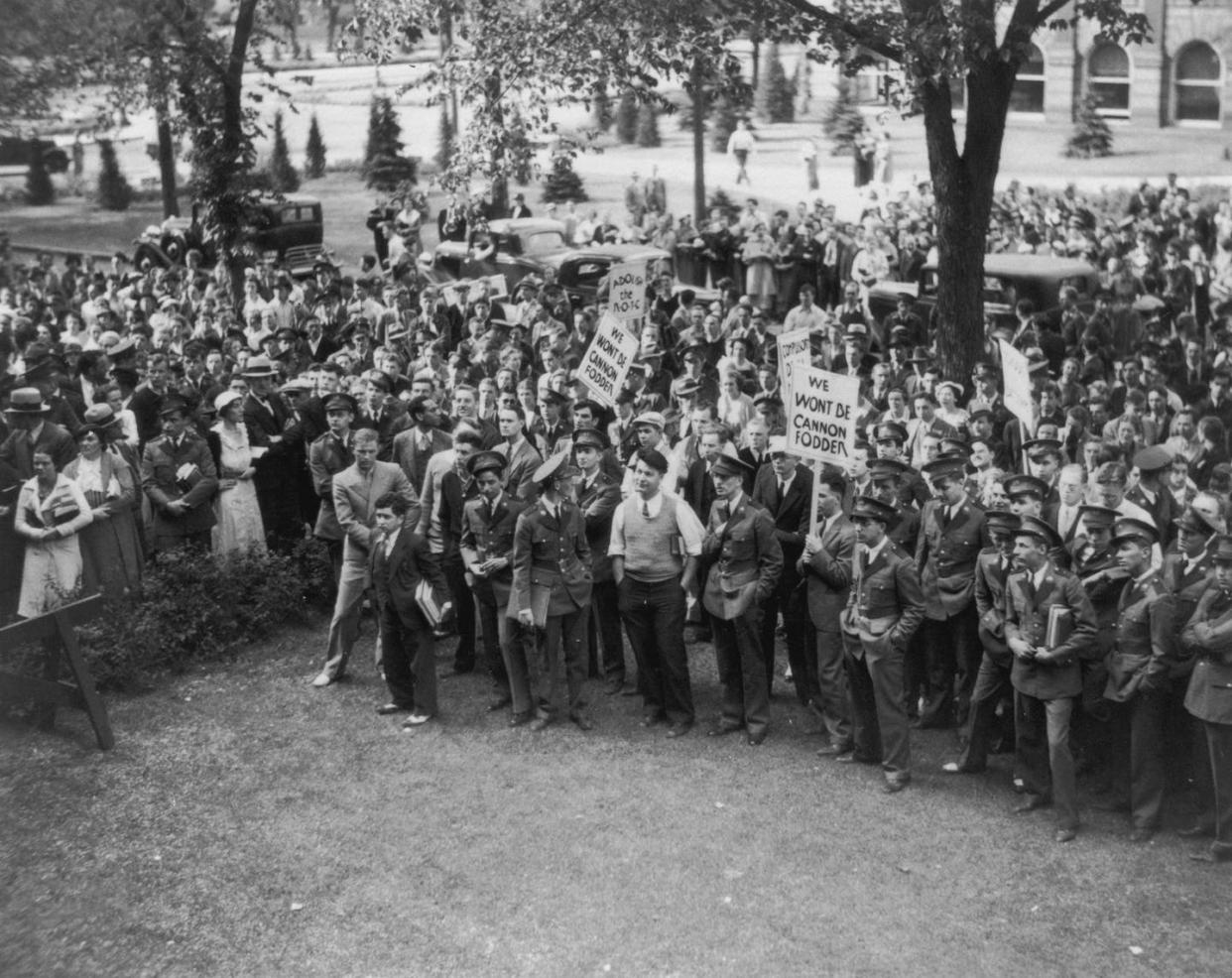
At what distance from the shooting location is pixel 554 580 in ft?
35.3

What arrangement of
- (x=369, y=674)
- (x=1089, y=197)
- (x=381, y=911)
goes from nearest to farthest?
(x=381, y=911) → (x=369, y=674) → (x=1089, y=197)

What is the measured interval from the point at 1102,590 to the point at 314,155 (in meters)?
42.3

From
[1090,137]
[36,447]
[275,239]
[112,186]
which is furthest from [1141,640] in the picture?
[112,186]

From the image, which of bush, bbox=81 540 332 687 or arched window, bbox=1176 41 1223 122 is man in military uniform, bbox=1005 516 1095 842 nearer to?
bush, bbox=81 540 332 687

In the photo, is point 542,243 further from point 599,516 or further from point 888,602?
point 888,602

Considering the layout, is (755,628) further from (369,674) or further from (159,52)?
(159,52)

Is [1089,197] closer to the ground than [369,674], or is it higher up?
higher up

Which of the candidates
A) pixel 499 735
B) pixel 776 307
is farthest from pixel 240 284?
pixel 499 735

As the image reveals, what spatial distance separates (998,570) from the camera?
9.62m

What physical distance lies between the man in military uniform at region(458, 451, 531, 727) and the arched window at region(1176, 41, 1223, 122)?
35.4 meters

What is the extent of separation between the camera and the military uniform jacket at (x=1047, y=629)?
9.05 meters

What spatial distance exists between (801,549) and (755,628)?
2.81 feet

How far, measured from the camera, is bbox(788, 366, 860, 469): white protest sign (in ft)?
35.7

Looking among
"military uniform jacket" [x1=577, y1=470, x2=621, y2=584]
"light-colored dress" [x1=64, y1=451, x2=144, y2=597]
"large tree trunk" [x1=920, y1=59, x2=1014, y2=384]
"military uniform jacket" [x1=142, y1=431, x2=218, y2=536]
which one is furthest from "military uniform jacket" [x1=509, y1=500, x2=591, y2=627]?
"large tree trunk" [x1=920, y1=59, x2=1014, y2=384]
